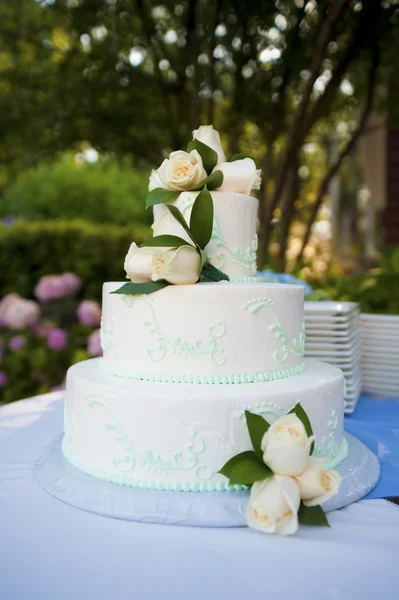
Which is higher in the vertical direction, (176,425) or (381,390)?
(176,425)

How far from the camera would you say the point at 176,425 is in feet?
5.42

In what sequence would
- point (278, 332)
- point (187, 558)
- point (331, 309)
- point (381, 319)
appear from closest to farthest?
1. point (187, 558)
2. point (278, 332)
3. point (331, 309)
4. point (381, 319)

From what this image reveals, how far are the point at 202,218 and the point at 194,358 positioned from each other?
464 millimetres

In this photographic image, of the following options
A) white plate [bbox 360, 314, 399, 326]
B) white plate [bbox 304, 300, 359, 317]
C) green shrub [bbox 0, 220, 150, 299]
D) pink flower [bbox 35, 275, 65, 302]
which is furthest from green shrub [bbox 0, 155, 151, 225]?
white plate [bbox 304, 300, 359, 317]

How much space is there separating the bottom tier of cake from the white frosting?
481 millimetres

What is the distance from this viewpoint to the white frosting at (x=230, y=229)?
1950 millimetres

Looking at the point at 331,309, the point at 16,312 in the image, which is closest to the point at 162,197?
the point at 331,309

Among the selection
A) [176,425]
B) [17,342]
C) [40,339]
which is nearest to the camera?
[176,425]

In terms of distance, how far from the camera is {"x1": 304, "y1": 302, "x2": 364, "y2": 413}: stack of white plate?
2.64 m

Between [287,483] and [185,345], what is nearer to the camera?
[287,483]

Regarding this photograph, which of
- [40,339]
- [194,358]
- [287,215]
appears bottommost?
[40,339]

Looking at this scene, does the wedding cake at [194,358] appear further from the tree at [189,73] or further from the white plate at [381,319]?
the tree at [189,73]

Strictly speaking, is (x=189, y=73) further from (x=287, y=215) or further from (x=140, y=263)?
(x=140, y=263)

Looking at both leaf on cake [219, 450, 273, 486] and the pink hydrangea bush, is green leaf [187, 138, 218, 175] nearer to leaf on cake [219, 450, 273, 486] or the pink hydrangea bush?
leaf on cake [219, 450, 273, 486]
